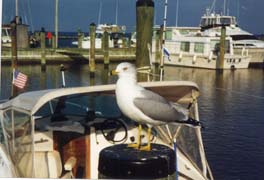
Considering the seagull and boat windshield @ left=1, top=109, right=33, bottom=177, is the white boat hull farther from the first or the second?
the seagull

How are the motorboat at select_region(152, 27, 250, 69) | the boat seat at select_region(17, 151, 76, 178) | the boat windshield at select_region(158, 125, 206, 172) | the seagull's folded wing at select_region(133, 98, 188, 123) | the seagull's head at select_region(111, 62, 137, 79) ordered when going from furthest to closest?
the motorboat at select_region(152, 27, 250, 69)
the boat windshield at select_region(158, 125, 206, 172)
the boat seat at select_region(17, 151, 76, 178)
the seagull's folded wing at select_region(133, 98, 188, 123)
the seagull's head at select_region(111, 62, 137, 79)

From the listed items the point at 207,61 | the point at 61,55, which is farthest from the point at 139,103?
the point at 61,55

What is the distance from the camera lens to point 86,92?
5973mm

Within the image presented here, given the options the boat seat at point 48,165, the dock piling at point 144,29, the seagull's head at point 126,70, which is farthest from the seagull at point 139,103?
the dock piling at point 144,29

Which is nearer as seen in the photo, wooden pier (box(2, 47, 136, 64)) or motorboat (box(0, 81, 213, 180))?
motorboat (box(0, 81, 213, 180))

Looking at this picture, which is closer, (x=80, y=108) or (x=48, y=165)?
(x=48, y=165)

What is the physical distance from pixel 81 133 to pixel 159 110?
1.83 metres

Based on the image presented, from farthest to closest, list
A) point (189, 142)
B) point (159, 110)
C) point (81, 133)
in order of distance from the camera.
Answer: point (189, 142) → point (81, 133) → point (159, 110)

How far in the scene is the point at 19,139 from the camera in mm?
5750

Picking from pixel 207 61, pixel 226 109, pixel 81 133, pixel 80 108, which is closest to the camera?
pixel 81 133

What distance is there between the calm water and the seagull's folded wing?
6.99m

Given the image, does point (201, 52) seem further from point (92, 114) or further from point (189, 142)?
point (92, 114)

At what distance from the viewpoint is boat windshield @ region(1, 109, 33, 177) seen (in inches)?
221

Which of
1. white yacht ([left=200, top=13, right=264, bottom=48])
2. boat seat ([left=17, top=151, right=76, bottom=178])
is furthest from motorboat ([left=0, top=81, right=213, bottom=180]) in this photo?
white yacht ([left=200, top=13, right=264, bottom=48])
